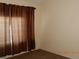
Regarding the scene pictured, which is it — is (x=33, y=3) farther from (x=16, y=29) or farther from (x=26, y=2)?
(x=16, y=29)

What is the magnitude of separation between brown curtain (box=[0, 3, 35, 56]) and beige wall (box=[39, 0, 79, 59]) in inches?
18.2

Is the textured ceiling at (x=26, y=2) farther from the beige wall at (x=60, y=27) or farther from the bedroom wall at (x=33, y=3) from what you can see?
the beige wall at (x=60, y=27)

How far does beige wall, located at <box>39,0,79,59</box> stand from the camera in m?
2.92

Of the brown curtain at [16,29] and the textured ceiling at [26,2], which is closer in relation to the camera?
the brown curtain at [16,29]

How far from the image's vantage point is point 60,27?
10.6 feet

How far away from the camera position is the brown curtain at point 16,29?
2.86 m

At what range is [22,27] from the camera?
3279 millimetres

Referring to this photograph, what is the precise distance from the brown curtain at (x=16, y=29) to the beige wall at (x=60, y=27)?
0.46 meters

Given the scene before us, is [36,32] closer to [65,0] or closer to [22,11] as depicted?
[22,11]

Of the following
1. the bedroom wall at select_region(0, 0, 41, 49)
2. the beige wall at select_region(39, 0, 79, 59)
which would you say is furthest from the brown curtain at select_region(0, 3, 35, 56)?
the beige wall at select_region(39, 0, 79, 59)

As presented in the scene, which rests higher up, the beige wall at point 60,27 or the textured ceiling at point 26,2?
the textured ceiling at point 26,2

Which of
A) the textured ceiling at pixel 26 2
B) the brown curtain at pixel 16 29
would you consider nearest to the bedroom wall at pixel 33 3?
the textured ceiling at pixel 26 2

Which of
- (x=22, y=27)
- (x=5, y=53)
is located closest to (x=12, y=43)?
(x=5, y=53)

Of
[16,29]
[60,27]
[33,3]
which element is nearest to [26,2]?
[33,3]
